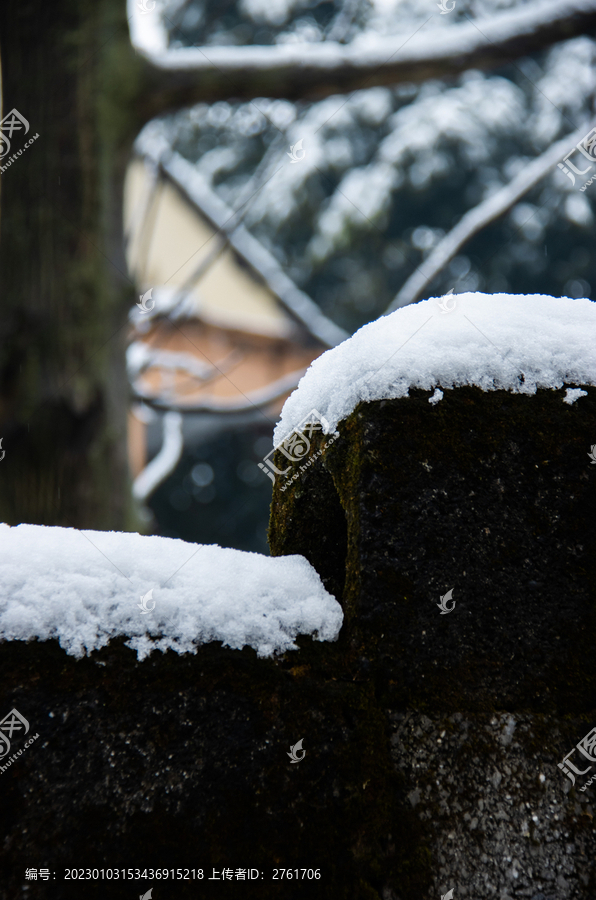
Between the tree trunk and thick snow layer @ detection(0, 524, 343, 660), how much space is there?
1.31 meters

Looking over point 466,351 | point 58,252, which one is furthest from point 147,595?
point 58,252

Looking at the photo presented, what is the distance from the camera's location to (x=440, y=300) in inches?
43.1

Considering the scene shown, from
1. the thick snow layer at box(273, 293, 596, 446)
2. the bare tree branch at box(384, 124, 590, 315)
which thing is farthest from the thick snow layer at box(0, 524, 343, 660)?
the bare tree branch at box(384, 124, 590, 315)

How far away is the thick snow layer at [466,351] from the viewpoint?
99cm

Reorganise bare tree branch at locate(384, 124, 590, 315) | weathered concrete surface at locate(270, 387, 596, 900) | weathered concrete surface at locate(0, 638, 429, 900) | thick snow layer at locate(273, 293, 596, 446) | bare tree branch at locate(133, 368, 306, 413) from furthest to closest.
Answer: bare tree branch at locate(133, 368, 306, 413)
bare tree branch at locate(384, 124, 590, 315)
thick snow layer at locate(273, 293, 596, 446)
weathered concrete surface at locate(270, 387, 596, 900)
weathered concrete surface at locate(0, 638, 429, 900)

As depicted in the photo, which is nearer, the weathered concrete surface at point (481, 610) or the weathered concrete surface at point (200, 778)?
the weathered concrete surface at point (200, 778)

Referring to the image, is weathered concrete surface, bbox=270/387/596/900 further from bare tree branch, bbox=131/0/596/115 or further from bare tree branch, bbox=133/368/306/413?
bare tree branch, bbox=133/368/306/413

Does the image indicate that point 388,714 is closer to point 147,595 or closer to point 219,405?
point 147,595

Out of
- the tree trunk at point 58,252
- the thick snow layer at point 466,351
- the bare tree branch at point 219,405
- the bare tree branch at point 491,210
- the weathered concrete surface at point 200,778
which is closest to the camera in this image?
the weathered concrete surface at point 200,778

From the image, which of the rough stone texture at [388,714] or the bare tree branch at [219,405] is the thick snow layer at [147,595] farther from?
the bare tree branch at [219,405]

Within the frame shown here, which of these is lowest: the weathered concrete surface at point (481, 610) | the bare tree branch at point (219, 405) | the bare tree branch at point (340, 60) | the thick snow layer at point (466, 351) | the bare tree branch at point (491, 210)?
the bare tree branch at point (219, 405)

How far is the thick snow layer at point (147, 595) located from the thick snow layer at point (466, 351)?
29 cm

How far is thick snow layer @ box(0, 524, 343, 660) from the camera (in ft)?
2.66

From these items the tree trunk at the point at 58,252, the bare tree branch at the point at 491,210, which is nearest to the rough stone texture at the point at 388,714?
the tree trunk at the point at 58,252
